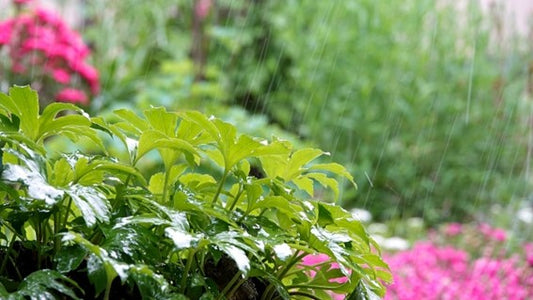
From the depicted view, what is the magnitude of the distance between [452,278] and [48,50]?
2.65 metres

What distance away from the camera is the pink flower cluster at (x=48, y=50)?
4418 mm

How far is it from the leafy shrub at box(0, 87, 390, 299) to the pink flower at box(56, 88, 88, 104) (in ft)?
11.9

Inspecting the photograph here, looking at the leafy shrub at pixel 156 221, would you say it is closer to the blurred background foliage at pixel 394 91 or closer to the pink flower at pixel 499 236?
the pink flower at pixel 499 236

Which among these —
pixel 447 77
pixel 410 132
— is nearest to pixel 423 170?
pixel 410 132

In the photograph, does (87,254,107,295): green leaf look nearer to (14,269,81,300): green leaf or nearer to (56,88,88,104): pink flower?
(14,269,81,300): green leaf

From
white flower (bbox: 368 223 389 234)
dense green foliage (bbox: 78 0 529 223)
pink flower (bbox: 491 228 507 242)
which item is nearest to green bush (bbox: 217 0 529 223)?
dense green foliage (bbox: 78 0 529 223)

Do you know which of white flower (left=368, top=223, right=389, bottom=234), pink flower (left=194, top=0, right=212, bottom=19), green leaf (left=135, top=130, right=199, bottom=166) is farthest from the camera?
pink flower (left=194, top=0, right=212, bottom=19)

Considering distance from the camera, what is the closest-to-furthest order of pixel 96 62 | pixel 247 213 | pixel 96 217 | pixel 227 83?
1. pixel 96 217
2. pixel 247 213
3. pixel 96 62
4. pixel 227 83

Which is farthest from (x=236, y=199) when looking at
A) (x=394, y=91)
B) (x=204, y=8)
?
(x=204, y=8)

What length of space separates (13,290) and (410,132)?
4.57m

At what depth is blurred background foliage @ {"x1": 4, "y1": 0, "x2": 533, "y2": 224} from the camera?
197 inches

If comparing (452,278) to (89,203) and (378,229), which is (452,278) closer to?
(378,229)

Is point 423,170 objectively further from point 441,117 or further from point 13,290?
point 13,290

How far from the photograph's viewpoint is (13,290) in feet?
2.57
